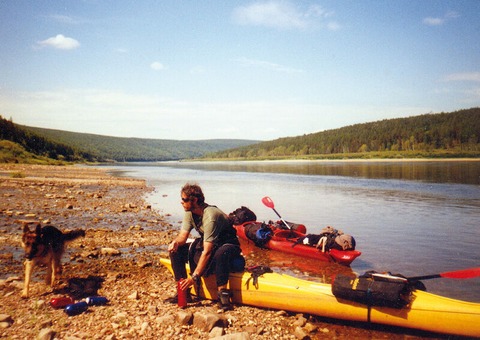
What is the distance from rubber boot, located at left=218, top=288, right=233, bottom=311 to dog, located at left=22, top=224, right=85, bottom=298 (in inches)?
137

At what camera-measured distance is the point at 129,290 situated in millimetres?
6824

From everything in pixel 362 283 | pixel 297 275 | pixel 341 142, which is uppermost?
pixel 341 142

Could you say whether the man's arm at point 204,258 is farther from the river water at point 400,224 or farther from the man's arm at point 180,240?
the river water at point 400,224

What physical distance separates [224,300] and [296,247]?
4891 mm

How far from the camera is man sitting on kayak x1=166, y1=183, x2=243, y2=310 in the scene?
5.94 metres

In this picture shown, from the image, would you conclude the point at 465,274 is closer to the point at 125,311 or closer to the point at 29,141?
the point at 125,311

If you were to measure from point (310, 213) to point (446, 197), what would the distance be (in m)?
12.3

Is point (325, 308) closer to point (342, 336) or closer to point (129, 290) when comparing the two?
point (342, 336)

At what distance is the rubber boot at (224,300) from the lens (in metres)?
6.02

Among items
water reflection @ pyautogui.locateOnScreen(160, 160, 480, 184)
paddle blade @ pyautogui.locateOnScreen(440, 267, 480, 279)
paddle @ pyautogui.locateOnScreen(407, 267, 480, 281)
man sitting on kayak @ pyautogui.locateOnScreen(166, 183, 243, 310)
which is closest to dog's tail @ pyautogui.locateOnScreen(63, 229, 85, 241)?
man sitting on kayak @ pyautogui.locateOnScreen(166, 183, 243, 310)

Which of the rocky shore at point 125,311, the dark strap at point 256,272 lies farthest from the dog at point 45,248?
the dark strap at point 256,272

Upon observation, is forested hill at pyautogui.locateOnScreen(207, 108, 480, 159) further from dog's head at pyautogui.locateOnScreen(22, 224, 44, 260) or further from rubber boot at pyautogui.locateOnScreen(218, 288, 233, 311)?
dog's head at pyautogui.locateOnScreen(22, 224, 44, 260)

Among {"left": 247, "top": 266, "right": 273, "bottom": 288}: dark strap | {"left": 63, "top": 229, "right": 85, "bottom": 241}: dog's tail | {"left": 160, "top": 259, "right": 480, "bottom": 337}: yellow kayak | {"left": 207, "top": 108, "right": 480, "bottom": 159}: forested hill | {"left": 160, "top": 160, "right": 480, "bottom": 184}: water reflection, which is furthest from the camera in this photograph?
{"left": 207, "top": 108, "right": 480, "bottom": 159}: forested hill

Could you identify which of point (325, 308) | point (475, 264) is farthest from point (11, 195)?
point (475, 264)
